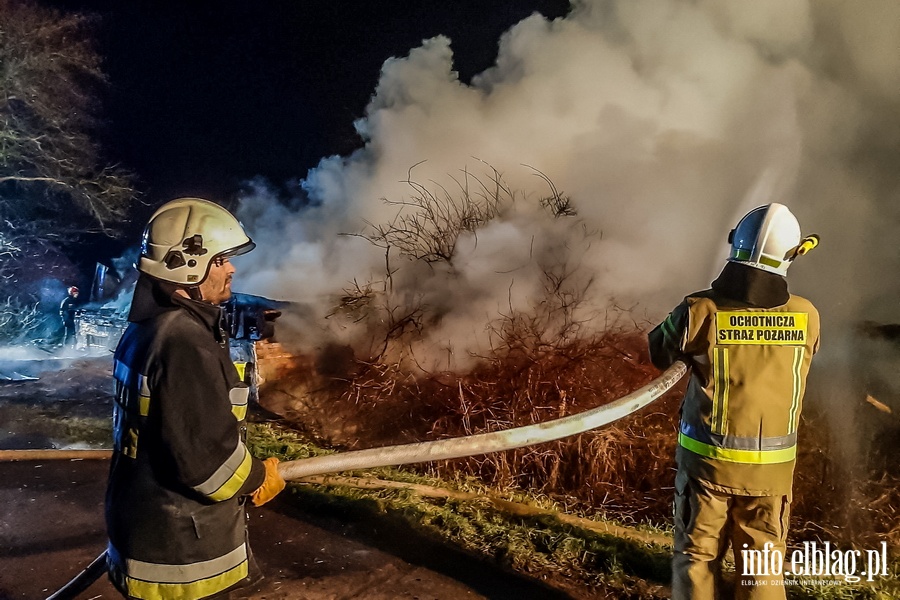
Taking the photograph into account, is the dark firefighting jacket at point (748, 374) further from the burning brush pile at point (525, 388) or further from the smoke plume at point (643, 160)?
the smoke plume at point (643, 160)

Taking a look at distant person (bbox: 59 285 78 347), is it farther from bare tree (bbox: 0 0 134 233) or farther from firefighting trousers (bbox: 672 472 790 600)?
firefighting trousers (bbox: 672 472 790 600)

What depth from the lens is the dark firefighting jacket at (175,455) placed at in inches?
72.3

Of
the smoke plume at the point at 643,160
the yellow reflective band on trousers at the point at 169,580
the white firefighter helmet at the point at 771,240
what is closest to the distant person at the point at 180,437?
the yellow reflective band on trousers at the point at 169,580

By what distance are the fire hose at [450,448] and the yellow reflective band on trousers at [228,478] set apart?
372 millimetres

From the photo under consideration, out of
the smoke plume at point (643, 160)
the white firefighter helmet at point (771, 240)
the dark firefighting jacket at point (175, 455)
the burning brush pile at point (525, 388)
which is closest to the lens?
the dark firefighting jacket at point (175, 455)

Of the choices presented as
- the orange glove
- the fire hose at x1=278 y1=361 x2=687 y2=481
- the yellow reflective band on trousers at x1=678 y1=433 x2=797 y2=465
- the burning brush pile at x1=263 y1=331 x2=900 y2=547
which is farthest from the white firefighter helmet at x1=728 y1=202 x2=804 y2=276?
the burning brush pile at x1=263 y1=331 x2=900 y2=547

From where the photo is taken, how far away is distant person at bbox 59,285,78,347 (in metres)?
13.2

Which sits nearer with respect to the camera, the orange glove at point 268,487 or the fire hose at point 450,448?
the orange glove at point 268,487

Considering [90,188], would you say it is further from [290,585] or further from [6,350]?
[290,585]

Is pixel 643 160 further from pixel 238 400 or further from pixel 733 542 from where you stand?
pixel 238 400

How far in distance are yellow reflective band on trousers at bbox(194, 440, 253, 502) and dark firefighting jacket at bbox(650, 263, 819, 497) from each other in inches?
78.5

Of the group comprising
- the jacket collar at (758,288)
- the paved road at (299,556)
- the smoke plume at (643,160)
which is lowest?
the paved road at (299,556)

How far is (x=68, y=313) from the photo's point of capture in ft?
43.4

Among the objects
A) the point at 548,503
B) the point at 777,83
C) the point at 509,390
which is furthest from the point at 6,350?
the point at 777,83
